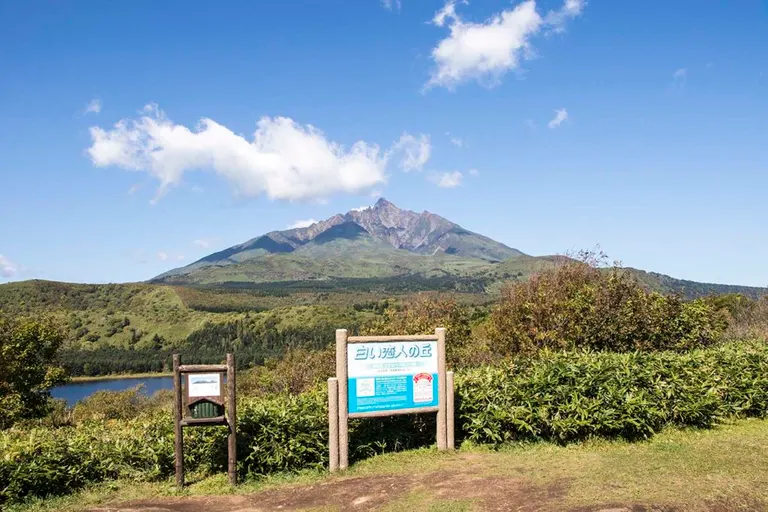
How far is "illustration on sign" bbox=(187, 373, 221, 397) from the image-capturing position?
8.84m

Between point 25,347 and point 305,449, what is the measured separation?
2923 cm

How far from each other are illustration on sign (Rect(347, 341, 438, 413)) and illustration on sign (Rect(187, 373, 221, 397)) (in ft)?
6.87

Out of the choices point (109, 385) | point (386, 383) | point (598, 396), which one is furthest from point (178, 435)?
point (109, 385)

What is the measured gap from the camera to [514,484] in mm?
7844

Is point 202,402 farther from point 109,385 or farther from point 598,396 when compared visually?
point 109,385

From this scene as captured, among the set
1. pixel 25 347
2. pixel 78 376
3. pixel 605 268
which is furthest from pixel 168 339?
pixel 605 268

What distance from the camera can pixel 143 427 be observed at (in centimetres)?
1038

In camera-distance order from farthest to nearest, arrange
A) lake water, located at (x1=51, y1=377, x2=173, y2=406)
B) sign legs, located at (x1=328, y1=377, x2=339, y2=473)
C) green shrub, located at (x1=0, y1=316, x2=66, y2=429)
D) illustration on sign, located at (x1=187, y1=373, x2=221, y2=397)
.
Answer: lake water, located at (x1=51, y1=377, x2=173, y2=406)
green shrub, located at (x1=0, y1=316, x2=66, y2=429)
sign legs, located at (x1=328, y1=377, x2=339, y2=473)
illustration on sign, located at (x1=187, y1=373, x2=221, y2=397)

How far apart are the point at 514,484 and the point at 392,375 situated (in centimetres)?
282

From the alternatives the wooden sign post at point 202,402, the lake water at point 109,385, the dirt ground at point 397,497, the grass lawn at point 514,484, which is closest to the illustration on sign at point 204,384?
the wooden sign post at point 202,402

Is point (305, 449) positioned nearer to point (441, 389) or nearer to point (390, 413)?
point (390, 413)

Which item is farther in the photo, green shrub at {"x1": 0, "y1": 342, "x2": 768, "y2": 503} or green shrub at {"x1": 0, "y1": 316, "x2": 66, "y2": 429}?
green shrub at {"x1": 0, "y1": 316, "x2": 66, "y2": 429}

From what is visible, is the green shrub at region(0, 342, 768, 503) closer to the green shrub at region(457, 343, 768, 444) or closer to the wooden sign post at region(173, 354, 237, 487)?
the green shrub at region(457, 343, 768, 444)

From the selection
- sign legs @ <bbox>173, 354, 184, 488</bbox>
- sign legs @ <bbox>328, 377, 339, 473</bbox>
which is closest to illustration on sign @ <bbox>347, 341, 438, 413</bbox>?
sign legs @ <bbox>328, 377, 339, 473</bbox>
